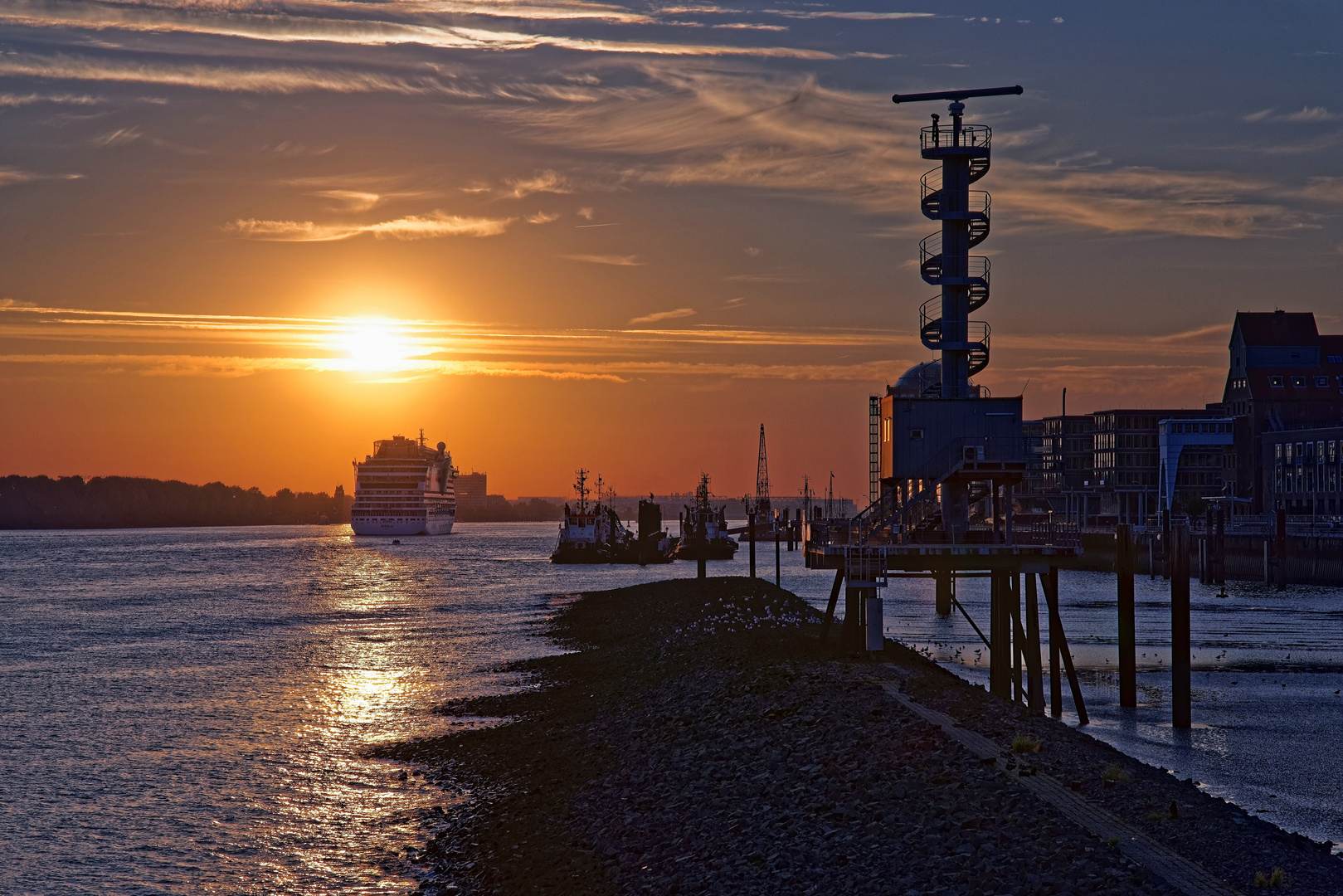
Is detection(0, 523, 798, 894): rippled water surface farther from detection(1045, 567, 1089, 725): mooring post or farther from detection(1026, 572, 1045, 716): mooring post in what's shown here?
detection(1045, 567, 1089, 725): mooring post

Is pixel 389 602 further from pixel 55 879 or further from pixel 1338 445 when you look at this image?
pixel 1338 445

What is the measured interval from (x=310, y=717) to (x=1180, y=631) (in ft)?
76.5

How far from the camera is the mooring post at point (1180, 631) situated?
86.4ft

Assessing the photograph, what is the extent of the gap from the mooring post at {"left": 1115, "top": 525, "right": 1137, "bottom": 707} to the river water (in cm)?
68

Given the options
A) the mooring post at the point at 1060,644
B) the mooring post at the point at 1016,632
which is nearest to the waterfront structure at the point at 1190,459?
the mooring post at the point at 1016,632

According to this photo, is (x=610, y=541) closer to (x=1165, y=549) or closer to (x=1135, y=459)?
(x=1165, y=549)

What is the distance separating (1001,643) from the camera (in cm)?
2973

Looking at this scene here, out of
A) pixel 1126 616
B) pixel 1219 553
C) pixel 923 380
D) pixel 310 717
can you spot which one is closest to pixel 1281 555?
pixel 1219 553

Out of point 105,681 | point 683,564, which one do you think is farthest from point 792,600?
point 683,564

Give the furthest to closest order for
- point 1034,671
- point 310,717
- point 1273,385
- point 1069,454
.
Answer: point 1069,454
point 1273,385
point 310,717
point 1034,671

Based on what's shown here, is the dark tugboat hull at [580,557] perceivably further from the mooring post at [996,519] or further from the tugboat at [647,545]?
the mooring post at [996,519]

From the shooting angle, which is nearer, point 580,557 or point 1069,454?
point 580,557

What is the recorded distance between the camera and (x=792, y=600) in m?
54.0

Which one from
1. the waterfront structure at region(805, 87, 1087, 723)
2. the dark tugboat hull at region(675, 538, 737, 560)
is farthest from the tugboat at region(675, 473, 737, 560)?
the waterfront structure at region(805, 87, 1087, 723)
